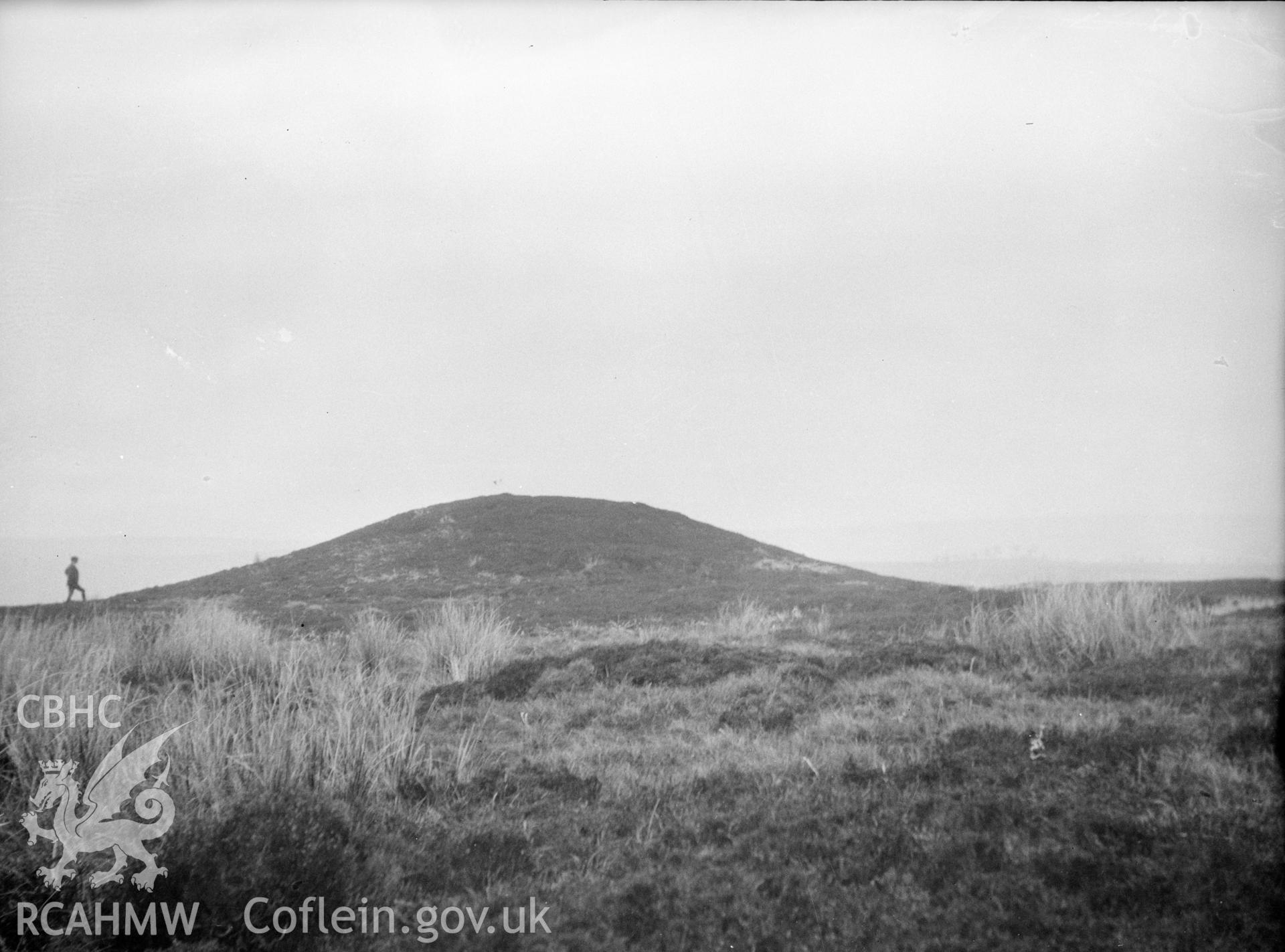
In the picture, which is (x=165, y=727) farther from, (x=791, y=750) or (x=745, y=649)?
(x=745, y=649)

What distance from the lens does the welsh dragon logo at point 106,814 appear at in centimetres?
538

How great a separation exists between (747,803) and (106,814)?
498 centimetres

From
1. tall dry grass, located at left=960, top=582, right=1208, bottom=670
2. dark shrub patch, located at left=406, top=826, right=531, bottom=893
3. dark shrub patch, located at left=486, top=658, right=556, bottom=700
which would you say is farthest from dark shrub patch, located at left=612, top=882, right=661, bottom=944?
tall dry grass, located at left=960, top=582, right=1208, bottom=670

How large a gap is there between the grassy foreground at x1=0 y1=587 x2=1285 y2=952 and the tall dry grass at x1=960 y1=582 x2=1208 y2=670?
0.09 m

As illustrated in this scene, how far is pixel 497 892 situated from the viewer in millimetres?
5348

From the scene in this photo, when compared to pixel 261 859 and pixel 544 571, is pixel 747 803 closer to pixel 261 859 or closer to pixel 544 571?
pixel 261 859

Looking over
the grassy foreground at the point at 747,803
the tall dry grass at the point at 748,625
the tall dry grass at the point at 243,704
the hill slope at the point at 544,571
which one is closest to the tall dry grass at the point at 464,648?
the tall dry grass at the point at 243,704

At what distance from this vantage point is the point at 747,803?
6.54m

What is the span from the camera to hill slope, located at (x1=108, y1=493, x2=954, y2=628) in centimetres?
2661

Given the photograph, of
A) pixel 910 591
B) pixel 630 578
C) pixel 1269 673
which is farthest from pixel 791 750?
pixel 630 578

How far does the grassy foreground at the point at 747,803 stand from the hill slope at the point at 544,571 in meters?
12.3

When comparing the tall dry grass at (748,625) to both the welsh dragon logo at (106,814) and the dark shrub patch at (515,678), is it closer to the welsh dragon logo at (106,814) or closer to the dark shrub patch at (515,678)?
the dark shrub patch at (515,678)

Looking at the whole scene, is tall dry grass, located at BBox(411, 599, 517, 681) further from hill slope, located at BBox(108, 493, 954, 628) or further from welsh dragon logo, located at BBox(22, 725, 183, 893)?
hill slope, located at BBox(108, 493, 954, 628)

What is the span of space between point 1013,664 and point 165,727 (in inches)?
436
